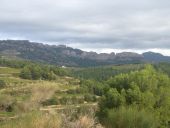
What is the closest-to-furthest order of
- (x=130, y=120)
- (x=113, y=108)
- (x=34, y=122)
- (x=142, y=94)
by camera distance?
(x=34, y=122) → (x=130, y=120) → (x=113, y=108) → (x=142, y=94)

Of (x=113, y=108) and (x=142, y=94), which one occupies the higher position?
(x=142, y=94)

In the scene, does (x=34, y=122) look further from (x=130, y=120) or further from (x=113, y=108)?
(x=113, y=108)

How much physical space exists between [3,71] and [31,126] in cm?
14557

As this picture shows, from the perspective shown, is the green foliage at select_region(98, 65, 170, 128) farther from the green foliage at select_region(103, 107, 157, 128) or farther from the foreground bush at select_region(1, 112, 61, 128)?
the foreground bush at select_region(1, 112, 61, 128)

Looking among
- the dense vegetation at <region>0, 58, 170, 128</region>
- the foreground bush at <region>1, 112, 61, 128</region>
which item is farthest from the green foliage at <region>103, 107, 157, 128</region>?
the foreground bush at <region>1, 112, 61, 128</region>

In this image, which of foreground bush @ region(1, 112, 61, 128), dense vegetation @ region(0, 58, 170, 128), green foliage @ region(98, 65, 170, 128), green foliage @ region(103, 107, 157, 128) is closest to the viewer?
foreground bush @ region(1, 112, 61, 128)

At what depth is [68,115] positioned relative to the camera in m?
15.0

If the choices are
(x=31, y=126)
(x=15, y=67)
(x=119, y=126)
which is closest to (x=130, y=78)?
(x=119, y=126)

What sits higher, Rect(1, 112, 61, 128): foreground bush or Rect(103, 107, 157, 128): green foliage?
Rect(1, 112, 61, 128): foreground bush

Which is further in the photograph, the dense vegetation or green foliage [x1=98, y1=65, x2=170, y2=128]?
green foliage [x1=98, y1=65, x2=170, y2=128]

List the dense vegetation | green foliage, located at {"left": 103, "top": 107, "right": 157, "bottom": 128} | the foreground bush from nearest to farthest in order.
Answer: the foreground bush, the dense vegetation, green foliage, located at {"left": 103, "top": 107, "right": 157, "bottom": 128}

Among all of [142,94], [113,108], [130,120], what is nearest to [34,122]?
[130,120]

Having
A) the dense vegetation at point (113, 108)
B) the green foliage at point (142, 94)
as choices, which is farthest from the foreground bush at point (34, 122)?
the green foliage at point (142, 94)

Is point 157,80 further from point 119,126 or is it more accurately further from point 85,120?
point 85,120
